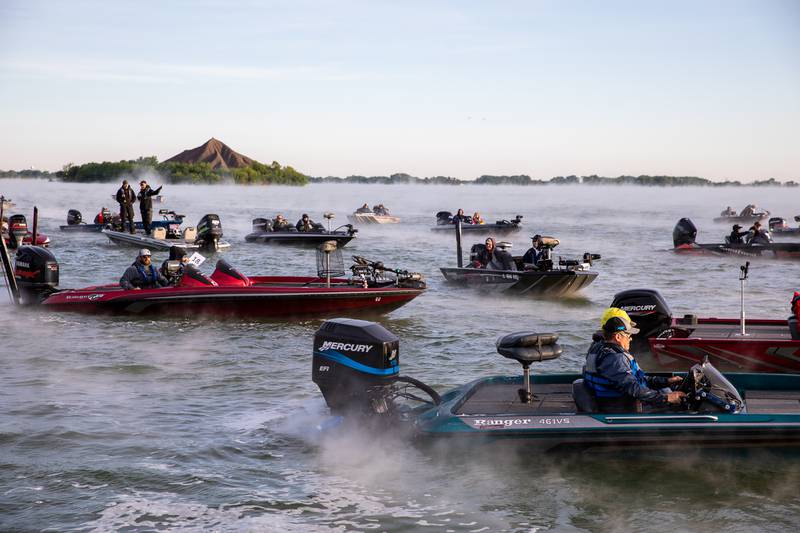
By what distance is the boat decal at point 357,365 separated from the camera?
8133mm

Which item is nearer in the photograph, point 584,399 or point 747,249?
point 584,399

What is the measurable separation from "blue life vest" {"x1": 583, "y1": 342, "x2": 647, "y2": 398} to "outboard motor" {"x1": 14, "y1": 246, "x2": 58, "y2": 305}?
12262 mm

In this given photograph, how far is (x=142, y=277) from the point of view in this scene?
16844mm

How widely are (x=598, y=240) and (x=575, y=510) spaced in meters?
33.1

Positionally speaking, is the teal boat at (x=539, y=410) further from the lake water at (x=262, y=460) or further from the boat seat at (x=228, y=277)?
the boat seat at (x=228, y=277)

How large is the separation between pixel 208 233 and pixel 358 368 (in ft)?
78.3

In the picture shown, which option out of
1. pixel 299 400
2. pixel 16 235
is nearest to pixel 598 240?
pixel 16 235

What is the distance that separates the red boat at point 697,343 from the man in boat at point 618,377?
372 centimetres

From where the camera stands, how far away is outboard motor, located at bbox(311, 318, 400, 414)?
813 cm

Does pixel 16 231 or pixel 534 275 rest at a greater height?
pixel 16 231

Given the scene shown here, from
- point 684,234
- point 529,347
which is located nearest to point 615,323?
point 529,347

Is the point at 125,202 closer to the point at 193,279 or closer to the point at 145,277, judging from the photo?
the point at 145,277

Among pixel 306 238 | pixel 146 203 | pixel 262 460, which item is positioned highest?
pixel 146 203

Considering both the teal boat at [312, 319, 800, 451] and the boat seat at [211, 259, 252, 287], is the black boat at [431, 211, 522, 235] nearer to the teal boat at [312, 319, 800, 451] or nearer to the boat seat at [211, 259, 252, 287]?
the boat seat at [211, 259, 252, 287]
